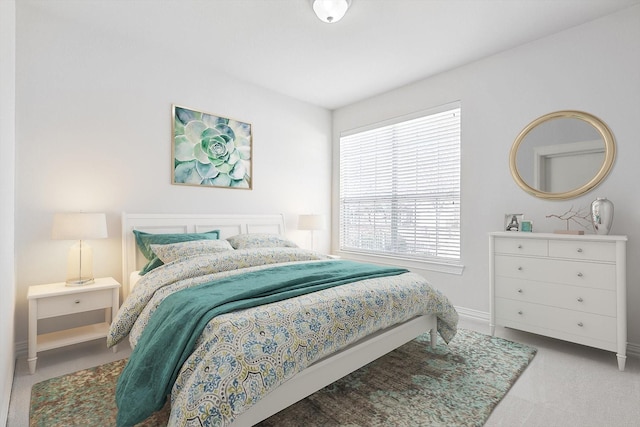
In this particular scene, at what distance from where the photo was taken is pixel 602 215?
Answer: 2451 mm

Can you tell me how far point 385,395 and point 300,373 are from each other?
694mm

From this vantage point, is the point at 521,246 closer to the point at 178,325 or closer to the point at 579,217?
the point at 579,217

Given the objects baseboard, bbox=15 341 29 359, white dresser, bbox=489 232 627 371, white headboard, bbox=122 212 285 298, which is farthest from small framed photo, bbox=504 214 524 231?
baseboard, bbox=15 341 29 359

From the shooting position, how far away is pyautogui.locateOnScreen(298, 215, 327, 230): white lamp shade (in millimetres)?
4180

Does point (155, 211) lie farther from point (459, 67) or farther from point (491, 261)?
point (459, 67)

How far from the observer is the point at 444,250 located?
364 centimetres

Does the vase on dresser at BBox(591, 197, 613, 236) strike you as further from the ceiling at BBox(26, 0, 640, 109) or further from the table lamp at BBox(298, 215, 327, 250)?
the table lamp at BBox(298, 215, 327, 250)

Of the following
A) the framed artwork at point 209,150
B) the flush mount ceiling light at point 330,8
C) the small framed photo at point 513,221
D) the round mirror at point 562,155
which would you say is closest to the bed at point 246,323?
the framed artwork at point 209,150

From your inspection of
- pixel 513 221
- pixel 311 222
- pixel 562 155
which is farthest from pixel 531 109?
pixel 311 222

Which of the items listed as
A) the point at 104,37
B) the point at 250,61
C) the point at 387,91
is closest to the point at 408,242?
the point at 387,91

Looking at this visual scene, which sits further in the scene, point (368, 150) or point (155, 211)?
point (368, 150)

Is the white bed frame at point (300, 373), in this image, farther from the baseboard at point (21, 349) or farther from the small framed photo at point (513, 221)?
the small framed photo at point (513, 221)

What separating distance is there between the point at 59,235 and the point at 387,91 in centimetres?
373

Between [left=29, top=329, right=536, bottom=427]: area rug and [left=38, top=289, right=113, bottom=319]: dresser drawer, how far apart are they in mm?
459
